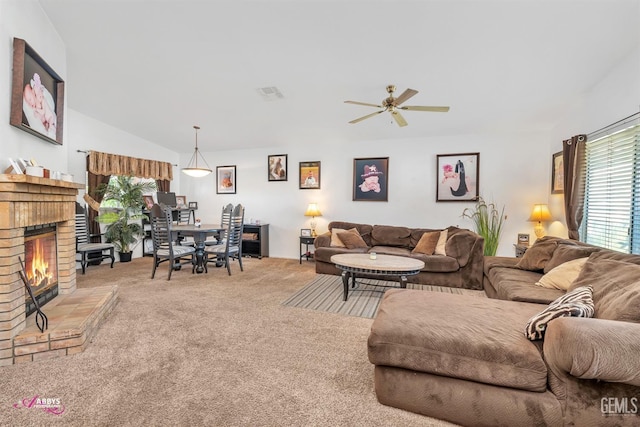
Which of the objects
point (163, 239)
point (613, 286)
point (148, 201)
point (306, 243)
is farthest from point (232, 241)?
point (613, 286)

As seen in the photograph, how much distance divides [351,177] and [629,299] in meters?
4.48

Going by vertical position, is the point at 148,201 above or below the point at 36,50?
below

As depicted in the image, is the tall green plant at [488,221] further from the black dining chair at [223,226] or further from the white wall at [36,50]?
the white wall at [36,50]

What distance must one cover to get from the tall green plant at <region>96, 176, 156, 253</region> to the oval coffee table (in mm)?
4174

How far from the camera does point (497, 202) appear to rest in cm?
485

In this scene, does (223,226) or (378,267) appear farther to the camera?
(223,226)

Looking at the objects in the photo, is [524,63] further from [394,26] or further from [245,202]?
[245,202]

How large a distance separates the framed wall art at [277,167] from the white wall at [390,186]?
0.11 m

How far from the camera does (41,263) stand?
100 inches

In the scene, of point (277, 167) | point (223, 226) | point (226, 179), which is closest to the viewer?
point (223, 226)

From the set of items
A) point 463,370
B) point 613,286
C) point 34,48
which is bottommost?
point 463,370

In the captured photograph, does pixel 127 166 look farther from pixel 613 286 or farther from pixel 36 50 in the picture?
pixel 613 286

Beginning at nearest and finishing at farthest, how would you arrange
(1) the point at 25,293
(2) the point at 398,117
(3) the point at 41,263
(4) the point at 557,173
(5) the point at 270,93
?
(1) the point at 25,293, (3) the point at 41,263, (2) the point at 398,117, (5) the point at 270,93, (4) the point at 557,173

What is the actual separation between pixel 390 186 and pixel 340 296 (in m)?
2.65
